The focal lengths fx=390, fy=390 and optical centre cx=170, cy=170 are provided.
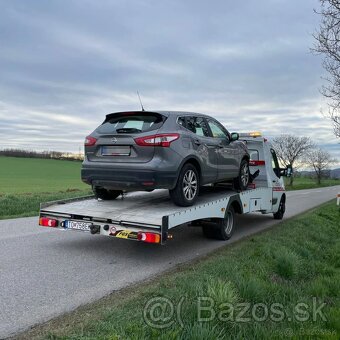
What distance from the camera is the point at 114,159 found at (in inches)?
255

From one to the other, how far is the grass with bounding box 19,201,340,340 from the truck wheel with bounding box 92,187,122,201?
2449 millimetres

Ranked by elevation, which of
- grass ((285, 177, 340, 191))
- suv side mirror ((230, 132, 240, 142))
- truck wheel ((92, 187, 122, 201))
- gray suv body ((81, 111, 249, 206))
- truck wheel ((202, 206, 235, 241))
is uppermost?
suv side mirror ((230, 132, 240, 142))

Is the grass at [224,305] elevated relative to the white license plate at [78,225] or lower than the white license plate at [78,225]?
lower

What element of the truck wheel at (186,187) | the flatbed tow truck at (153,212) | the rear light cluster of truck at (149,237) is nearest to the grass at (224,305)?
the rear light cluster of truck at (149,237)

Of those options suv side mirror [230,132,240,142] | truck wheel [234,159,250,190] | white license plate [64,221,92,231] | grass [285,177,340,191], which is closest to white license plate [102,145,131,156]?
white license plate [64,221,92,231]

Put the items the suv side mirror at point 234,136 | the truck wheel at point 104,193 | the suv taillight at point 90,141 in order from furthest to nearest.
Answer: the suv side mirror at point 234,136 → the truck wheel at point 104,193 → the suv taillight at point 90,141

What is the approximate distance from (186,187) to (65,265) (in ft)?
7.65

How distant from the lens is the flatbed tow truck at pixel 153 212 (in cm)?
575

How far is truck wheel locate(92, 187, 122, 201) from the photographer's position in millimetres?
7645

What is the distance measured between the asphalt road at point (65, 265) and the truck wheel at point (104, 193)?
32.0 inches

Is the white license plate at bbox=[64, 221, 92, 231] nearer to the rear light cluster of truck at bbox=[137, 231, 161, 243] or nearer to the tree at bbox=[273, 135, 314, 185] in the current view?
the rear light cluster of truck at bbox=[137, 231, 161, 243]

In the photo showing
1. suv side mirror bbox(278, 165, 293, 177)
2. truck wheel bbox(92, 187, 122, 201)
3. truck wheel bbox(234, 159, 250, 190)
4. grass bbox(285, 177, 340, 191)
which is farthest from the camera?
grass bbox(285, 177, 340, 191)

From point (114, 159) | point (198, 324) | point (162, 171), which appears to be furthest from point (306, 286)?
point (114, 159)

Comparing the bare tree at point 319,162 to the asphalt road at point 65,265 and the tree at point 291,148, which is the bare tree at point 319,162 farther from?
the asphalt road at point 65,265
